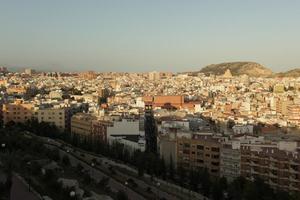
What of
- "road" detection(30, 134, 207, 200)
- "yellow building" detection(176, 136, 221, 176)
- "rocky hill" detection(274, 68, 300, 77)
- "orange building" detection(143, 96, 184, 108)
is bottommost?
"road" detection(30, 134, 207, 200)

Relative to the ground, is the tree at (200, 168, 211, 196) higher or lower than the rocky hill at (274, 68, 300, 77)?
lower

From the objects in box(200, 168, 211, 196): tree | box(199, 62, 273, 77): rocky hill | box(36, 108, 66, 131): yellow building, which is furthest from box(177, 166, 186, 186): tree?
box(199, 62, 273, 77): rocky hill

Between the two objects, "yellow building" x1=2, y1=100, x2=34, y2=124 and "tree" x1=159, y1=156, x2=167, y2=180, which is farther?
"yellow building" x1=2, y1=100, x2=34, y2=124

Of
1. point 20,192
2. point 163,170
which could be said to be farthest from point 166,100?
point 20,192

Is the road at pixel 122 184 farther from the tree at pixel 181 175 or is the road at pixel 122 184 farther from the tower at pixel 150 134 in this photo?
the tower at pixel 150 134

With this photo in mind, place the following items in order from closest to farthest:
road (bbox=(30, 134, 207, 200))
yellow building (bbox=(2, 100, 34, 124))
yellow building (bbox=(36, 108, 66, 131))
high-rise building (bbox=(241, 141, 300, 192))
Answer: high-rise building (bbox=(241, 141, 300, 192)), road (bbox=(30, 134, 207, 200)), yellow building (bbox=(36, 108, 66, 131)), yellow building (bbox=(2, 100, 34, 124))

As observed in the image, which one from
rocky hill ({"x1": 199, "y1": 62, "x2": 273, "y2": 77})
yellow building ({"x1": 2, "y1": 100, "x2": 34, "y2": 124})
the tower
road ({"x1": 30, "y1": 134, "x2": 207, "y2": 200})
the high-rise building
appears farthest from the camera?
rocky hill ({"x1": 199, "y1": 62, "x2": 273, "y2": 77})

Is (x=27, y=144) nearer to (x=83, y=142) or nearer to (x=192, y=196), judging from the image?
(x=83, y=142)

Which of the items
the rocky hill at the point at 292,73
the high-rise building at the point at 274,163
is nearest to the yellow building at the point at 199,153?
the high-rise building at the point at 274,163

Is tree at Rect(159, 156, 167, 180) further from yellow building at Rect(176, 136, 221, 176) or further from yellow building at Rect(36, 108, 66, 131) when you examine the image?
yellow building at Rect(36, 108, 66, 131)
